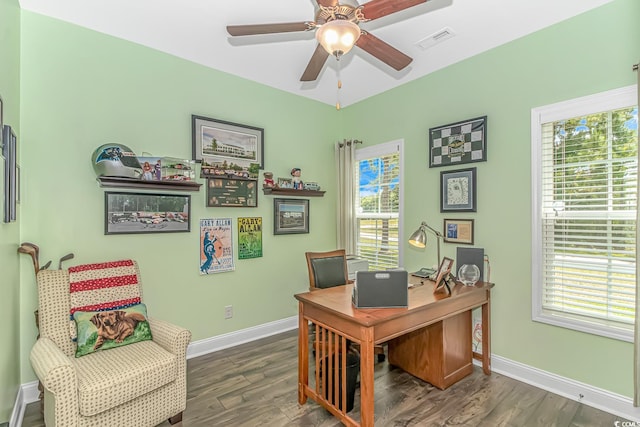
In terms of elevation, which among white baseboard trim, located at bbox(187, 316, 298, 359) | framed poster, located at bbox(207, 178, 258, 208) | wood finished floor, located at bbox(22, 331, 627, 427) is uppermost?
framed poster, located at bbox(207, 178, 258, 208)

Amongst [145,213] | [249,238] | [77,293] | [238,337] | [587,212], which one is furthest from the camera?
[249,238]

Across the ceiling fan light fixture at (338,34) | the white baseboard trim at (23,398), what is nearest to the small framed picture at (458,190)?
the ceiling fan light fixture at (338,34)

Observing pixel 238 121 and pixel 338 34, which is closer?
pixel 338 34

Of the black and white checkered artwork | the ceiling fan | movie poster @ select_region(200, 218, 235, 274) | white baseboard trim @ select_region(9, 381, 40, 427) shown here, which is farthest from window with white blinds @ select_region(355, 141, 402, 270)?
white baseboard trim @ select_region(9, 381, 40, 427)

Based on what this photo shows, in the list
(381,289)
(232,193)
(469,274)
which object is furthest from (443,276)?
(232,193)

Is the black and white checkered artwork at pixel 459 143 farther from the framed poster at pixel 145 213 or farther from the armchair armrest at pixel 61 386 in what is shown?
the armchair armrest at pixel 61 386

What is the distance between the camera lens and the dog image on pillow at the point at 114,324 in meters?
2.09

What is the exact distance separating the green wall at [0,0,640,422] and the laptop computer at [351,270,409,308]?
4.20ft

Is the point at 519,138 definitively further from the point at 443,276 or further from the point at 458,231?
the point at 443,276

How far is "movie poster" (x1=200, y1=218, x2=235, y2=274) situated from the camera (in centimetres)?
310

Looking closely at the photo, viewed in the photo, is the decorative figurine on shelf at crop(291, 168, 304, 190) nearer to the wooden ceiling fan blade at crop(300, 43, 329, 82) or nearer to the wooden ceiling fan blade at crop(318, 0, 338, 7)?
the wooden ceiling fan blade at crop(300, 43, 329, 82)

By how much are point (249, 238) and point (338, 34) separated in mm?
2323

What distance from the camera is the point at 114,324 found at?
215 centimetres

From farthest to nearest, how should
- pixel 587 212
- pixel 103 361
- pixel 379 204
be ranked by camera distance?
pixel 379 204
pixel 587 212
pixel 103 361
